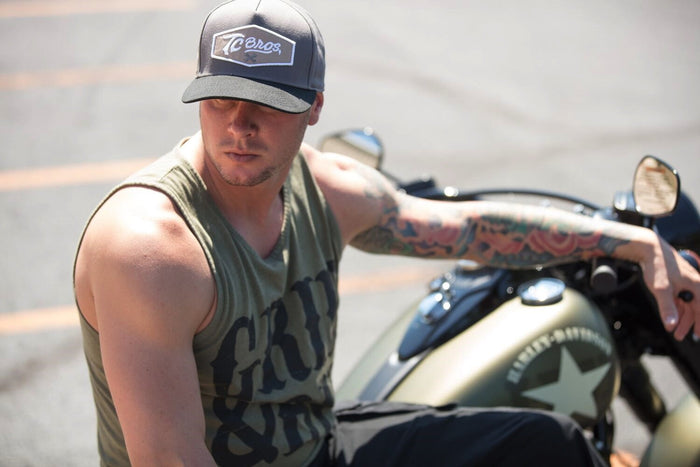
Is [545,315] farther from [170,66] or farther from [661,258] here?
Result: [170,66]

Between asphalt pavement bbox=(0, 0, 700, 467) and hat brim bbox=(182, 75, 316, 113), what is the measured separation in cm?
241

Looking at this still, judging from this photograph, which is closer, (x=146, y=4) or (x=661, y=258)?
(x=661, y=258)

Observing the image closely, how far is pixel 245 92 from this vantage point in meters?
1.85

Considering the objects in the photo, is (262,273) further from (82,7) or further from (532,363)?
(82,7)

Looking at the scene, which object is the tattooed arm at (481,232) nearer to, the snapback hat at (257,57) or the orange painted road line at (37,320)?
the snapback hat at (257,57)

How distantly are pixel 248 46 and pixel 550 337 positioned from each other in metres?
1.06

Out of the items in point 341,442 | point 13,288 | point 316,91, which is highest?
point 316,91

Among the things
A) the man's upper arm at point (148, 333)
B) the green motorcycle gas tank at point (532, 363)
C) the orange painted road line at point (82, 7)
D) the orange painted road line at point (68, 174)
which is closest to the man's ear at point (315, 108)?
the man's upper arm at point (148, 333)

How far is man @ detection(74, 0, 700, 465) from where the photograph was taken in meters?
1.72

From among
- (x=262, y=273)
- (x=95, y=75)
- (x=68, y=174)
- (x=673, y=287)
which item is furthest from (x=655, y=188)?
(x=95, y=75)

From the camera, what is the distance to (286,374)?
210 centimetres

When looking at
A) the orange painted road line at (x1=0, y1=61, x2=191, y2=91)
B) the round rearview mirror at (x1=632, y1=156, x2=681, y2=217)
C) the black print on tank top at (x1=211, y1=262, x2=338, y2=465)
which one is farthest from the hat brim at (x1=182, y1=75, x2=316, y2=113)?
the orange painted road line at (x1=0, y1=61, x2=191, y2=91)

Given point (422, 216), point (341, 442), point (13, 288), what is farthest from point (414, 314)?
point (13, 288)

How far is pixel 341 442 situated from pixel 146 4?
822 cm
